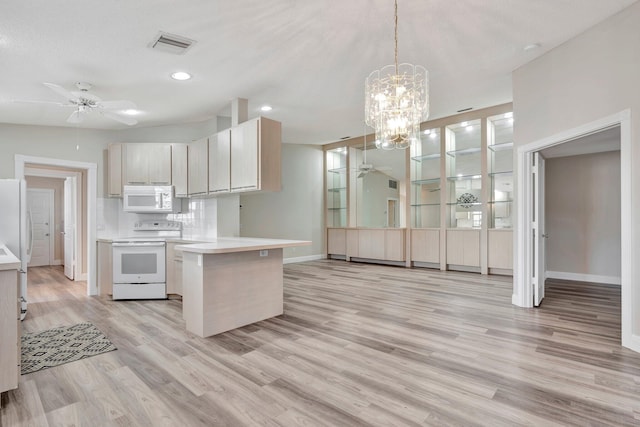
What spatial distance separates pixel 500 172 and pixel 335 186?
4020 mm

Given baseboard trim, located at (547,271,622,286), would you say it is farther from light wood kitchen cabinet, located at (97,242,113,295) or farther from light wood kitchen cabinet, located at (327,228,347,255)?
light wood kitchen cabinet, located at (97,242,113,295)

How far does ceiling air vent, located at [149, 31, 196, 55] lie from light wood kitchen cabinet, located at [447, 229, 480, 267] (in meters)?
5.57

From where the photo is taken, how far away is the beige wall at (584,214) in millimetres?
Answer: 5516

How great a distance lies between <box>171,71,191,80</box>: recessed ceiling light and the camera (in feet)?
12.1

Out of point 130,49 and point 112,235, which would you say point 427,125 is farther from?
point 112,235

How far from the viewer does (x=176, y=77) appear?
379 centimetres

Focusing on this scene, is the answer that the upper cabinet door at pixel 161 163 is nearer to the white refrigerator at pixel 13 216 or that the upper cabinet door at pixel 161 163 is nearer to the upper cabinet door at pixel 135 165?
the upper cabinet door at pixel 135 165

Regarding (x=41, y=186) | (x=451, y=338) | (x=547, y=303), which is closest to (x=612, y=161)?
(x=547, y=303)

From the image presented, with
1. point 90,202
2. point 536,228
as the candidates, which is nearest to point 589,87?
point 536,228

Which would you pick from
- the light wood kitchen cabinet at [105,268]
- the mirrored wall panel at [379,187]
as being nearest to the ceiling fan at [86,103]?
the light wood kitchen cabinet at [105,268]

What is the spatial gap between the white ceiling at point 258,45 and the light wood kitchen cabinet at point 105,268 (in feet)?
6.28

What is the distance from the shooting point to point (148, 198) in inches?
205

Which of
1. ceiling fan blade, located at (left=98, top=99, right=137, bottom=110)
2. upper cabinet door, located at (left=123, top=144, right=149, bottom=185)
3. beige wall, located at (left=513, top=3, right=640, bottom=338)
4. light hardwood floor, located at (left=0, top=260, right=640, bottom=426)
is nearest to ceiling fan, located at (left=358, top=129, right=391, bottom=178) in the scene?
beige wall, located at (left=513, top=3, right=640, bottom=338)

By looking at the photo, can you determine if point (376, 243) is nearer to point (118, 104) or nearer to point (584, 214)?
point (584, 214)
